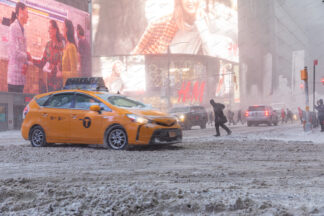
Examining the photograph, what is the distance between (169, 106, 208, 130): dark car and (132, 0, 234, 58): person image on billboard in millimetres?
48750

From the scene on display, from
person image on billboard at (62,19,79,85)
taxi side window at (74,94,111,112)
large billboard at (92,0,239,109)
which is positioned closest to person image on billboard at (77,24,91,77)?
person image on billboard at (62,19,79,85)

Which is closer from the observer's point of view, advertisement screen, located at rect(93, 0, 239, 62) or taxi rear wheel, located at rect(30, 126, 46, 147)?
taxi rear wheel, located at rect(30, 126, 46, 147)

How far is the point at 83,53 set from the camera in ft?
167

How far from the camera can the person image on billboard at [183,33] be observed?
248 feet

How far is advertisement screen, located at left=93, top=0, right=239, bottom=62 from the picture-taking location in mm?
75812

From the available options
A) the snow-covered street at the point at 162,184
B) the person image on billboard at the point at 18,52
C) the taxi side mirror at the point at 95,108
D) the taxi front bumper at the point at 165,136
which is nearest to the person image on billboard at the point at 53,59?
the person image on billboard at the point at 18,52

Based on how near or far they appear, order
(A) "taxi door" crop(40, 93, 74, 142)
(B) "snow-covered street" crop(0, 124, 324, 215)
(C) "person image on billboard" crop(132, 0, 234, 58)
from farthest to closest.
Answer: (C) "person image on billboard" crop(132, 0, 234, 58) → (A) "taxi door" crop(40, 93, 74, 142) → (B) "snow-covered street" crop(0, 124, 324, 215)

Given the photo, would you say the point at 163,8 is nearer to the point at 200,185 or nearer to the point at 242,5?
the point at 242,5

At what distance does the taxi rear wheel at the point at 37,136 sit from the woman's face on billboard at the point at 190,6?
229 feet

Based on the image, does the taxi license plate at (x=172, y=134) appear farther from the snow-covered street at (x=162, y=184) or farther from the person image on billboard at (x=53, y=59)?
the person image on billboard at (x=53, y=59)

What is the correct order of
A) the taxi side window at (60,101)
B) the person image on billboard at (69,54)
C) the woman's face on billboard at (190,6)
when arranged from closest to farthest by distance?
the taxi side window at (60,101), the person image on billboard at (69,54), the woman's face on billboard at (190,6)

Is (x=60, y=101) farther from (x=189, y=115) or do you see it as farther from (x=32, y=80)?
(x=32, y=80)

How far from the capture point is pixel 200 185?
4.52 metres

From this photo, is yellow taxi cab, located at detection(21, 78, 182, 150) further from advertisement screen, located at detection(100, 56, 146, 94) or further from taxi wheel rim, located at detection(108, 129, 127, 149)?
advertisement screen, located at detection(100, 56, 146, 94)
